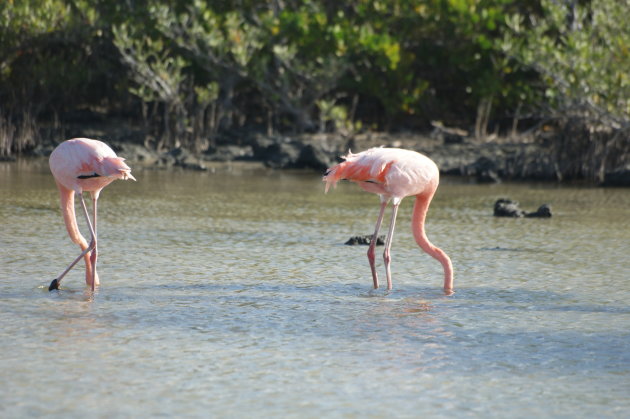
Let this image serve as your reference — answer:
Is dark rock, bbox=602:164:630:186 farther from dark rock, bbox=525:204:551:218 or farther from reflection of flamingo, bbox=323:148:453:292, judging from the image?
reflection of flamingo, bbox=323:148:453:292

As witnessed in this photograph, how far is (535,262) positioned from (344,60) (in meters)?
11.3

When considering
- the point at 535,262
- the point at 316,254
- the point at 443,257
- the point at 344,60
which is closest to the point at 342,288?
the point at 443,257

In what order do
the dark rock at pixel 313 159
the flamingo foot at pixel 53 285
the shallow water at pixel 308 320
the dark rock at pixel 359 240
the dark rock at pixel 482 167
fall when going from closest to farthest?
1. the shallow water at pixel 308 320
2. the flamingo foot at pixel 53 285
3. the dark rock at pixel 359 240
4. the dark rock at pixel 482 167
5. the dark rock at pixel 313 159

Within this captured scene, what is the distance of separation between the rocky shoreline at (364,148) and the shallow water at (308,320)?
542 centimetres

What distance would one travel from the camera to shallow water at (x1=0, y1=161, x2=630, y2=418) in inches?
179

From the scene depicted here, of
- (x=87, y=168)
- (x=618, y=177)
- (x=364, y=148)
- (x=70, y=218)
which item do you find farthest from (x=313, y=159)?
(x=87, y=168)

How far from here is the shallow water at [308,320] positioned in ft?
14.9

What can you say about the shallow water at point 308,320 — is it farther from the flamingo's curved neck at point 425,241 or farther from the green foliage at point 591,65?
the green foliage at point 591,65

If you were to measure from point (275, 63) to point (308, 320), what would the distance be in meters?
14.4

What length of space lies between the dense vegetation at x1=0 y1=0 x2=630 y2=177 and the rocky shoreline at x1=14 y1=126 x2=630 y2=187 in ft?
1.37

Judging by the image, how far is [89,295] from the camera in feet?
21.7

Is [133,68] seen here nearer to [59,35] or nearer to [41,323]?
[59,35]

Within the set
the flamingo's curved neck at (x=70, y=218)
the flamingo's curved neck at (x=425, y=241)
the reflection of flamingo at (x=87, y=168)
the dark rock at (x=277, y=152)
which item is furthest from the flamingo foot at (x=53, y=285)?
the dark rock at (x=277, y=152)

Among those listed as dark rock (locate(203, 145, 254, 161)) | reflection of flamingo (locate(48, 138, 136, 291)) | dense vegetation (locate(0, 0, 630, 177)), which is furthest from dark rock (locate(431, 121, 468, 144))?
reflection of flamingo (locate(48, 138, 136, 291))
